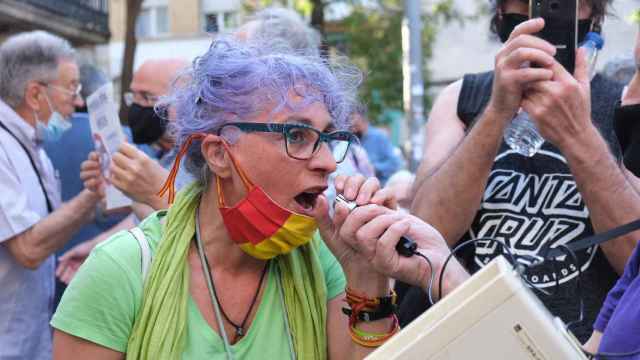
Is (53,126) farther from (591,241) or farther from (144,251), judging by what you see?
(591,241)

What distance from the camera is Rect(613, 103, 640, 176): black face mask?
2057 millimetres

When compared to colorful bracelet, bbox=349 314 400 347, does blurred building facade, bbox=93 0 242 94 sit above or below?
above

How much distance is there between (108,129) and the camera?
3.65 m

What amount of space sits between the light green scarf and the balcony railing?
14.4 m

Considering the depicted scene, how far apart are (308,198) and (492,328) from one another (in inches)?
39.0

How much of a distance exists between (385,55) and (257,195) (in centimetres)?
1968

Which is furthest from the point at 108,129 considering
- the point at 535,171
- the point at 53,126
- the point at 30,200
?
the point at 535,171

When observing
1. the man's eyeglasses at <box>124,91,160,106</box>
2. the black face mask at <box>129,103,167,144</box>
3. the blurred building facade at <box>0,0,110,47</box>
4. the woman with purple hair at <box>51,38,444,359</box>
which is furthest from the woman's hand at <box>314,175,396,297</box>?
the blurred building facade at <box>0,0,110,47</box>

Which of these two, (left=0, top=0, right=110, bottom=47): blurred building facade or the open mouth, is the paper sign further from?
(left=0, top=0, right=110, bottom=47): blurred building facade

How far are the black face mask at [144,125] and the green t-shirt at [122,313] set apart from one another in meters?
2.07

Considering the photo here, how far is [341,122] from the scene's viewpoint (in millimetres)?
2418

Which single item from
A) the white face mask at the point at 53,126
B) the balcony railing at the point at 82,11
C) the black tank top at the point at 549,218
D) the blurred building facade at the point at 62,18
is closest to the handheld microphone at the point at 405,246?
the black tank top at the point at 549,218

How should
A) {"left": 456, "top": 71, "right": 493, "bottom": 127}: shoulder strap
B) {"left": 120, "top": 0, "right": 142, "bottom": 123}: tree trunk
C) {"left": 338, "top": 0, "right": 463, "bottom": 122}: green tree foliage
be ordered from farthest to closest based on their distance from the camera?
{"left": 338, "top": 0, "right": 463, "bottom": 122}: green tree foliage < {"left": 120, "top": 0, "right": 142, "bottom": 123}: tree trunk < {"left": 456, "top": 71, "right": 493, "bottom": 127}: shoulder strap

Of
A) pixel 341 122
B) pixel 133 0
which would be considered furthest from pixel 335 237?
pixel 133 0
